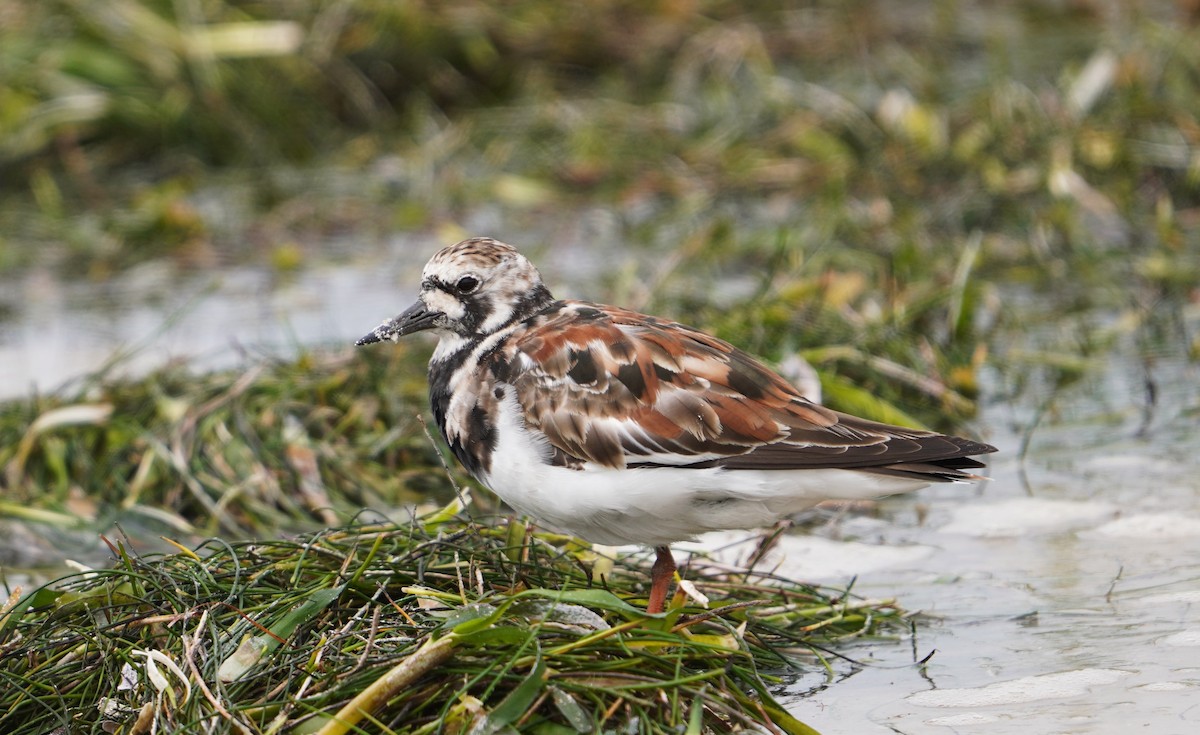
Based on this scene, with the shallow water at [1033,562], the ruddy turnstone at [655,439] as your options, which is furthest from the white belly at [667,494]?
the shallow water at [1033,562]

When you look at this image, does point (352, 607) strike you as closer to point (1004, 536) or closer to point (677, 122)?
point (1004, 536)

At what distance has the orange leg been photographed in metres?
3.68

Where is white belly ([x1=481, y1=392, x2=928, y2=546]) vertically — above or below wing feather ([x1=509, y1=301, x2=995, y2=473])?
below

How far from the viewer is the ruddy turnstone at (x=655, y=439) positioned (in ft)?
11.5

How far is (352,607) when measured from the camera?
357 cm

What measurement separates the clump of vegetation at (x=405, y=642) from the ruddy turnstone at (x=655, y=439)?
0.65 feet

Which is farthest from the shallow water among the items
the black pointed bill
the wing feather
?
the black pointed bill

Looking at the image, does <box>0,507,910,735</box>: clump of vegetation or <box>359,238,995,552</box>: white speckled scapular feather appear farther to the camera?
<box>359,238,995,552</box>: white speckled scapular feather

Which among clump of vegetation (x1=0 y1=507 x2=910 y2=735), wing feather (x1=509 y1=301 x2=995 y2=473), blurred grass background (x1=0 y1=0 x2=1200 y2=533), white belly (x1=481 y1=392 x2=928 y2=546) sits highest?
blurred grass background (x1=0 y1=0 x2=1200 y2=533)

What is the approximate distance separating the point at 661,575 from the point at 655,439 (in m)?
0.36

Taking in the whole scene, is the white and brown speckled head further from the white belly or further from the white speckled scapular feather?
the white belly

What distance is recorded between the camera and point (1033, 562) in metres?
4.12

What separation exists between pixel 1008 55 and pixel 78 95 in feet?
17.9

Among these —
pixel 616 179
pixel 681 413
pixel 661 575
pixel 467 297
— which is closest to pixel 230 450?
pixel 467 297
